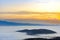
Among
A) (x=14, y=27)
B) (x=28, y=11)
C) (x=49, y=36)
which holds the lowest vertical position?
(x=49, y=36)

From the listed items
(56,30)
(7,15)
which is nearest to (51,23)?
(56,30)

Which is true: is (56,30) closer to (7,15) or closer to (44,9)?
(44,9)

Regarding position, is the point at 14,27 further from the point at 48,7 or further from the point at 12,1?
the point at 48,7

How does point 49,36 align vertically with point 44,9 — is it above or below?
below

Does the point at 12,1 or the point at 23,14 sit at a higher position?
the point at 12,1

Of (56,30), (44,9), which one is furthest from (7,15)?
(56,30)

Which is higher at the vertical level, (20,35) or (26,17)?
(26,17)

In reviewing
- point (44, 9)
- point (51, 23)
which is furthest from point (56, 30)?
point (44, 9)

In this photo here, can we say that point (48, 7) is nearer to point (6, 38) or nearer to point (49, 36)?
point (49, 36)
